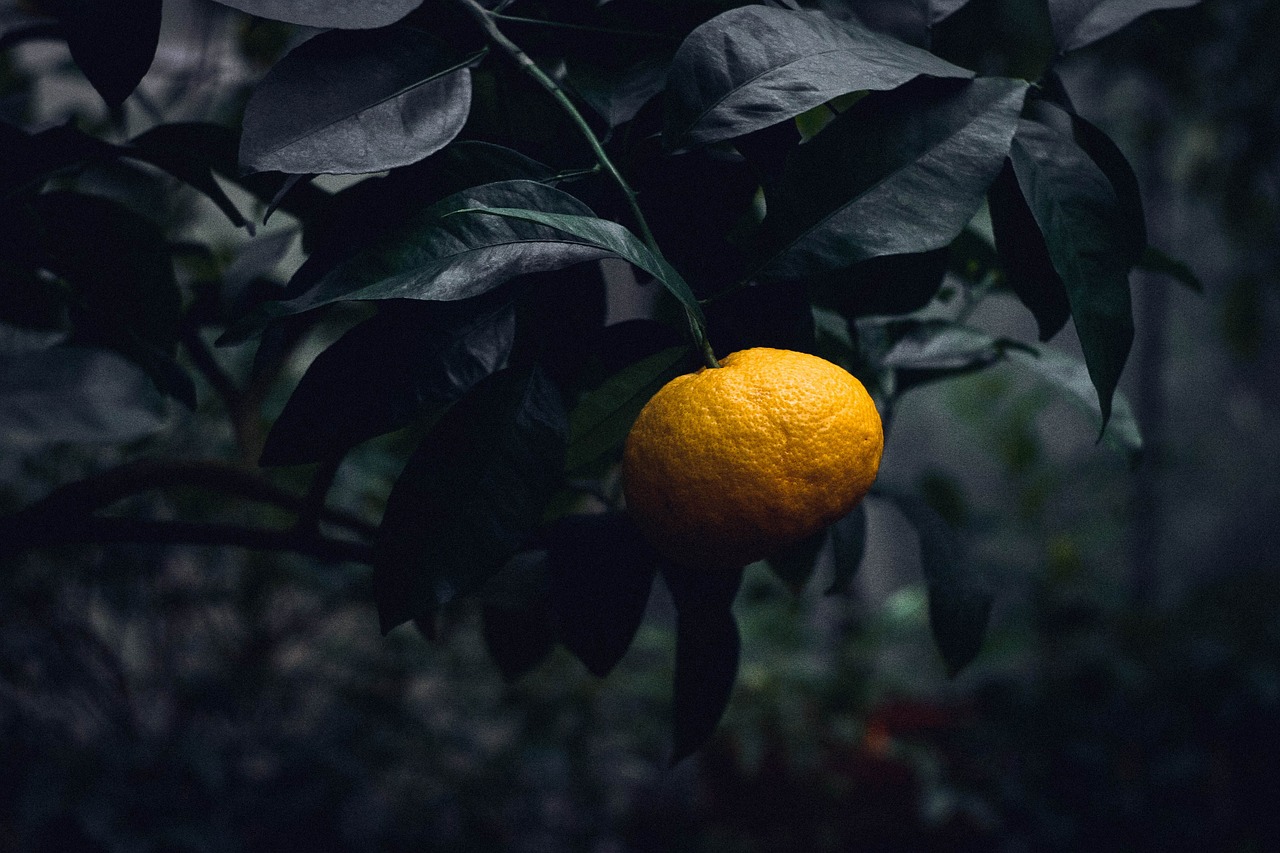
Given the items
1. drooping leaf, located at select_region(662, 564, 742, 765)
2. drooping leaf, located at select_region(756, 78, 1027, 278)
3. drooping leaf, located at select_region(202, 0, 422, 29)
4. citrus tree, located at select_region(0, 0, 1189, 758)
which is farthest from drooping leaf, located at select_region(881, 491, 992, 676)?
drooping leaf, located at select_region(202, 0, 422, 29)

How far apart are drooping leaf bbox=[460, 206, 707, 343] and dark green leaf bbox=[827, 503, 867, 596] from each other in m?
0.24

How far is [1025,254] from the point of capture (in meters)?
0.36

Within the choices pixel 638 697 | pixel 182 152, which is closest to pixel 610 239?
pixel 182 152

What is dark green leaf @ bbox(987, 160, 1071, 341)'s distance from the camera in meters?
0.36

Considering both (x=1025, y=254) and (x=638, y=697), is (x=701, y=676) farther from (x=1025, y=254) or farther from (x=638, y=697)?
(x=638, y=697)

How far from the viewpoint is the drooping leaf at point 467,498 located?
0.30 meters

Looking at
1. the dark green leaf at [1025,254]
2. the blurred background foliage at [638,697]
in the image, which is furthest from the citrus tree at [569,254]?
the blurred background foliage at [638,697]

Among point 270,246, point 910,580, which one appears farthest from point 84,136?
point 910,580

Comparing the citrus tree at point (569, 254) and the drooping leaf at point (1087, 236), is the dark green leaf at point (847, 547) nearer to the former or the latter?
the citrus tree at point (569, 254)

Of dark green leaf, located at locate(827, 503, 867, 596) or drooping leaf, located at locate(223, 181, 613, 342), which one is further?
dark green leaf, located at locate(827, 503, 867, 596)

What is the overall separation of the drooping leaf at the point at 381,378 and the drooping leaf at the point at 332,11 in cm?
9

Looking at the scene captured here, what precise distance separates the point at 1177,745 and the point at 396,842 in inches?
43.2

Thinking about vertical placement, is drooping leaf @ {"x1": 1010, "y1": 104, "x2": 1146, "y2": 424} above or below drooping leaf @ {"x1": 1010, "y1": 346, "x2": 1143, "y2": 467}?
above

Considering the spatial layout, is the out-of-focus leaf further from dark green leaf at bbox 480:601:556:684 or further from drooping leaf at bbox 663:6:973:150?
drooping leaf at bbox 663:6:973:150
